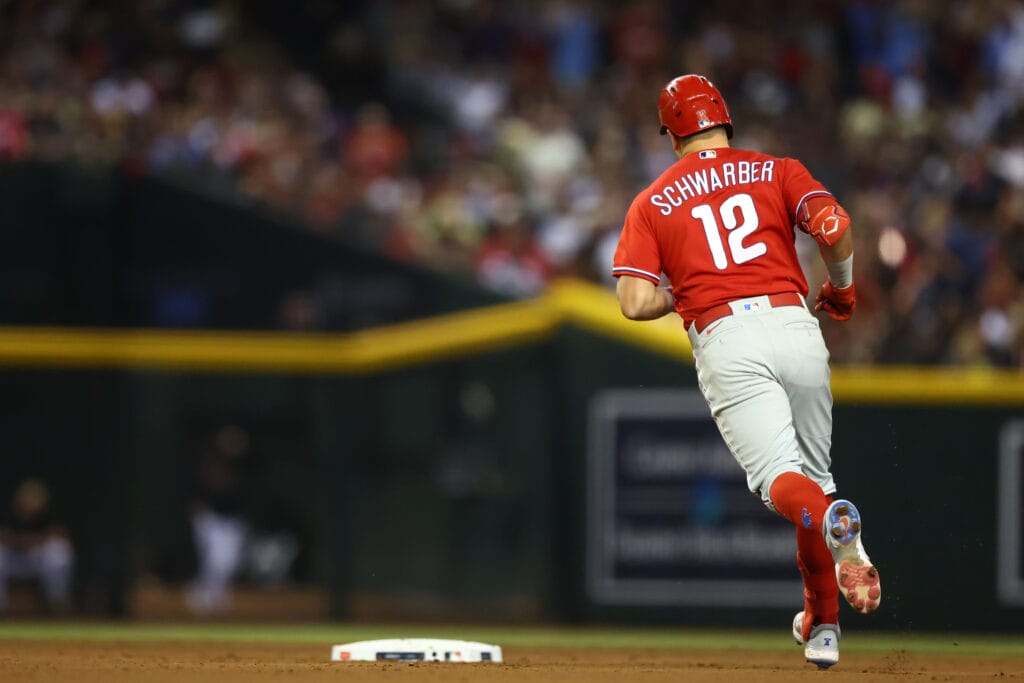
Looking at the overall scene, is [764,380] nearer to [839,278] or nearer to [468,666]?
[839,278]

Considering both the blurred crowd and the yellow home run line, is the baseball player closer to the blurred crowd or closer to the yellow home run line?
the yellow home run line

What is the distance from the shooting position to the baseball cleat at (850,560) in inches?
219

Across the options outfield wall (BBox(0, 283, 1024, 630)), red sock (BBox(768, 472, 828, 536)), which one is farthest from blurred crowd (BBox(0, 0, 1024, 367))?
Answer: red sock (BBox(768, 472, 828, 536))

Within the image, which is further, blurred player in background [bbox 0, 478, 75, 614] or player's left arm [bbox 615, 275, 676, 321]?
blurred player in background [bbox 0, 478, 75, 614]

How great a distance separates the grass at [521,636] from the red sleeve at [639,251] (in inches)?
123

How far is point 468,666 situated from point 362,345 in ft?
15.4

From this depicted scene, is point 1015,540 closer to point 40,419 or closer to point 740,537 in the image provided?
point 740,537

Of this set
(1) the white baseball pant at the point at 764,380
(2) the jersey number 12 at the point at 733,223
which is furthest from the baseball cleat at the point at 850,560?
(2) the jersey number 12 at the point at 733,223

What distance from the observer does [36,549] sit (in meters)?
10.6

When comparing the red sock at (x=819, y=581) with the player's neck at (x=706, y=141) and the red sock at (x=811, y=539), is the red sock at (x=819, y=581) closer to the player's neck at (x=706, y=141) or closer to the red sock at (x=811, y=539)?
the red sock at (x=811, y=539)

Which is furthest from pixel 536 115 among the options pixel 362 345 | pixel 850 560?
pixel 850 560

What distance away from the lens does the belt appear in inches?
241

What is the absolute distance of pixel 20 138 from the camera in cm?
1385

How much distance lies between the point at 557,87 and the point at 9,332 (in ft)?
22.7
